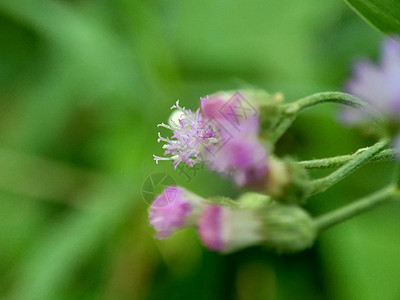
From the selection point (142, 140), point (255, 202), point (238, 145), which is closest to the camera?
point (238, 145)

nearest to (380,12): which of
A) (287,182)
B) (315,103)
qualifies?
(315,103)

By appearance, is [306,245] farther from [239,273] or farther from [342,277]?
[239,273]

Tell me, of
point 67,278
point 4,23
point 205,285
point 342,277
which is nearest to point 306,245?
point 342,277

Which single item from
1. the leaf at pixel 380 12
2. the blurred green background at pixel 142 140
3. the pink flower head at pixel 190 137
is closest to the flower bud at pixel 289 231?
the pink flower head at pixel 190 137

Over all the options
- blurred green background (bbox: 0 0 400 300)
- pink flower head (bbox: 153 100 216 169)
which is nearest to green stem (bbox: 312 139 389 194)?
pink flower head (bbox: 153 100 216 169)

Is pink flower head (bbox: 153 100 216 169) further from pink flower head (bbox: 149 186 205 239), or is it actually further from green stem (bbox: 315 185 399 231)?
green stem (bbox: 315 185 399 231)

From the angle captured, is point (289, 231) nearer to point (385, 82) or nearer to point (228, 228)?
point (228, 228)
